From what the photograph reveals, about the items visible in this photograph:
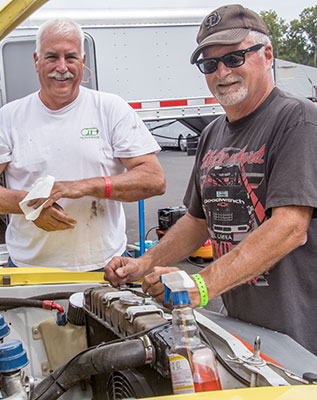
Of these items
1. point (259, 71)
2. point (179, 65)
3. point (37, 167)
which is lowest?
point (37, 167)

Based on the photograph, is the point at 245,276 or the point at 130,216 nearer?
the point at 245,276

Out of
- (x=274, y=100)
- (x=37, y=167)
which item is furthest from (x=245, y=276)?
(x=37, y=167)

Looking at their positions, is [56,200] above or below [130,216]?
above

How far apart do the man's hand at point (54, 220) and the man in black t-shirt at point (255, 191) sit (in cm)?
38

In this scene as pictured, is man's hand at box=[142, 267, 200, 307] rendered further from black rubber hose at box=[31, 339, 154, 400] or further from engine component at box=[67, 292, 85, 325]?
engine component at box=[67, 292, 85, 325]

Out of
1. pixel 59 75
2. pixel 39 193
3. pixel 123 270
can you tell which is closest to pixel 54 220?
pixel 39 193

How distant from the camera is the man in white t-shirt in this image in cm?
244

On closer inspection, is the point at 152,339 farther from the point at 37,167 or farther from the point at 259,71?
the point at 37,167

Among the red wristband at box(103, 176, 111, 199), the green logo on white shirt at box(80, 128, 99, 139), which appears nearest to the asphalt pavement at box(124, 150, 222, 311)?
the red wristband at box(103, 176, 111, 199)

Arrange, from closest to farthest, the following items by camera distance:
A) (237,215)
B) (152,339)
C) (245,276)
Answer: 1. (152,339)
2. (245,276)
3. (237,215)

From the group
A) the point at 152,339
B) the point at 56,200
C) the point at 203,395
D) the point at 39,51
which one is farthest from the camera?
the point at 39,51

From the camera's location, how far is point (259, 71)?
1.79 m

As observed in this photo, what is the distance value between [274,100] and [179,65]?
16.2 ft

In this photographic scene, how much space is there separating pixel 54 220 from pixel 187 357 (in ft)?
4.20
